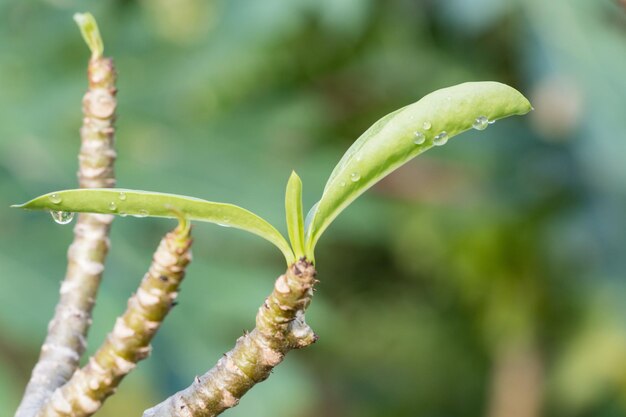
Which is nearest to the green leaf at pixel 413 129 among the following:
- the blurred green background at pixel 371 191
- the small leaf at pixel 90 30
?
the small leaf at pixel 90 30

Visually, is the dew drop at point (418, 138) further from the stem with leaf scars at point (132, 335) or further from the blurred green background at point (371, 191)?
the blurred green background at point (371, 191)

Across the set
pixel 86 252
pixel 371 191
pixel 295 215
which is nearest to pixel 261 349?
pixel 295 215

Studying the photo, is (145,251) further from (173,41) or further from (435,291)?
(435,291)

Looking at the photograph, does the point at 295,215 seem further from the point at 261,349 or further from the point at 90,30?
the point at 90,30

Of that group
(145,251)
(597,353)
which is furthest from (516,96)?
(597,353)

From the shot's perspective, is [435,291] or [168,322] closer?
[168,322]

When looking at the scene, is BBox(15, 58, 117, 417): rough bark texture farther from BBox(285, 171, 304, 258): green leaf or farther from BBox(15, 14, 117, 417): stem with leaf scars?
BBox(285, 171, 304, 258): green leaf
